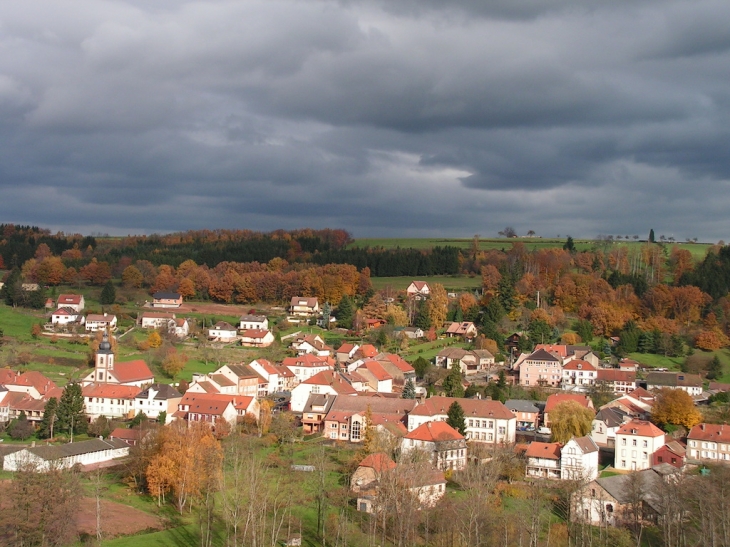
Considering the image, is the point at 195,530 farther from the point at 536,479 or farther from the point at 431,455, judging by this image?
the point at 536,479

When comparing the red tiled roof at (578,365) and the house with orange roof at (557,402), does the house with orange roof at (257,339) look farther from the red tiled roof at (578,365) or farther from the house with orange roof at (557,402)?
the house with orange roof at (557,402)

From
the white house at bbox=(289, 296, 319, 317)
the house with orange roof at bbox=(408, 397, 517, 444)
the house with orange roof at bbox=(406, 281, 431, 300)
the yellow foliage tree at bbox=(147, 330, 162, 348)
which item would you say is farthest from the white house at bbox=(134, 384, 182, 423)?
the house with orange roof at bbox=(406, 281, 431, 300)

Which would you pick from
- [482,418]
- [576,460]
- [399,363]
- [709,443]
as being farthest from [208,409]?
[709,443]

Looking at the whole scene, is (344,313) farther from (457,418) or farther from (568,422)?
(568,422)

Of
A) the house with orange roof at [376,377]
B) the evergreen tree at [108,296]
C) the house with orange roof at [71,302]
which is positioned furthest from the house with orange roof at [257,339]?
the evergreen tree at [108,296]

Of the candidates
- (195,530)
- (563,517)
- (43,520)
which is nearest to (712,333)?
(563,517)

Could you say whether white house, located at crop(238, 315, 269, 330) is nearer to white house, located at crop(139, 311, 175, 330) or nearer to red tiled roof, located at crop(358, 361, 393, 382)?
white house, located at crop(139, 311, 175, 330)

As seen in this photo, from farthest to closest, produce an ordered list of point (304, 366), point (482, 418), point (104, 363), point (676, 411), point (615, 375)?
point (304, 366)
point (615, 375)
point (104, 363)
point (676, 411)
point (482, 418)
